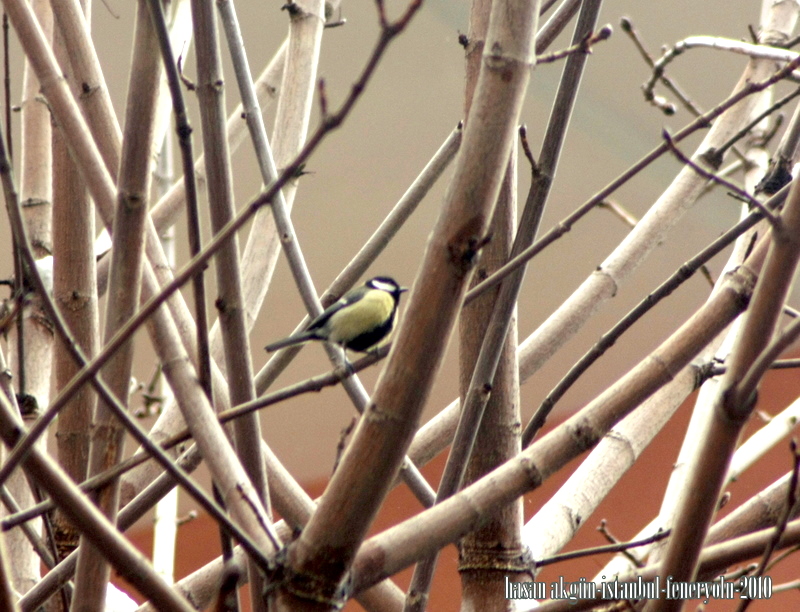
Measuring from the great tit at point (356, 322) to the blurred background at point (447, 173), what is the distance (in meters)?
0.83

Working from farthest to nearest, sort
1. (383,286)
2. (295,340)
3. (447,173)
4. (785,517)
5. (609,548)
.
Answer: (447,173) → (383,286) → (295,340) → (609,548) → (785,517)

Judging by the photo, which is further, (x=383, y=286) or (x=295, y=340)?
(x=383, y=286)

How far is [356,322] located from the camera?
1070 millimetres

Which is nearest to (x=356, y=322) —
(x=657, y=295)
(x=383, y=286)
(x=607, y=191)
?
(x=383, y=286)

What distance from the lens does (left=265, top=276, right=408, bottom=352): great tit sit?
0.97 m

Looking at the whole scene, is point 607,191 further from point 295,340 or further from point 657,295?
point 295,340

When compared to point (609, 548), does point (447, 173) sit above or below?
above

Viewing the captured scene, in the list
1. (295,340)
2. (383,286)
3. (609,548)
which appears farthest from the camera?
(383,286)

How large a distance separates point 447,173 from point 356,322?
116 cm

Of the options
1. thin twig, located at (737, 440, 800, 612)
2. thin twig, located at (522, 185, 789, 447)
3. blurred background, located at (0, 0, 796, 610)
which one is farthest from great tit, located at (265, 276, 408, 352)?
blurred background, located at (0, 0, 796, 610)

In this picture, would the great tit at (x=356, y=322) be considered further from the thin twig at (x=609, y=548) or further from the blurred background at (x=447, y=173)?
the blurred background at (x=447, y=173)

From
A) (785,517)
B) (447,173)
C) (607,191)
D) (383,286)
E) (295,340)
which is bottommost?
(785,517)

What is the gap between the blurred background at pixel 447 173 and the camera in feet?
6.33

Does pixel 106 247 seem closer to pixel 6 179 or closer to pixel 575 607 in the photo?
pixel 6 179
